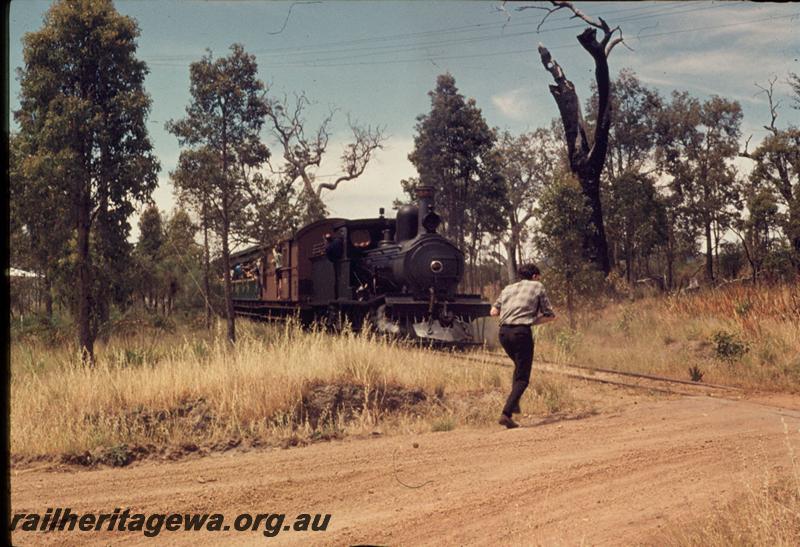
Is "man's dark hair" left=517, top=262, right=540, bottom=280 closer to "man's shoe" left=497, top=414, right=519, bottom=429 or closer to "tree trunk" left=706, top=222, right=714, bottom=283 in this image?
"man's shoe" left=497, top=414, right=519, bottom=429

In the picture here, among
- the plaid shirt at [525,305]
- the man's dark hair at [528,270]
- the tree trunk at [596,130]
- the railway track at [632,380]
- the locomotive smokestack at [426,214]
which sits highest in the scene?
the tree trunk at [596,130]

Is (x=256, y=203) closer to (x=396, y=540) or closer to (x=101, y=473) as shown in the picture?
(x=101, y=473)

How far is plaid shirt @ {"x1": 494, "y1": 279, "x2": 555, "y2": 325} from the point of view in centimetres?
806

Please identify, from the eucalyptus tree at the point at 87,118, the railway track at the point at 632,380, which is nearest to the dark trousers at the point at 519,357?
the railway track at the point at 632,380

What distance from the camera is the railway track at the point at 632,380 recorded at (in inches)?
404

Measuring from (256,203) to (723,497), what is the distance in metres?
17.6

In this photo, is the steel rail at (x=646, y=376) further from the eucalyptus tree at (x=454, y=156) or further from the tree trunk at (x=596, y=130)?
the eucalyptus tree at (x=454, y=156)

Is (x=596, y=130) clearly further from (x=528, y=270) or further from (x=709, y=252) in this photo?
(x=528, y=270)

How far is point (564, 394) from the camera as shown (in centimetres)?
965

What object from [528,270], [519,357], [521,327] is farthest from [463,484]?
[528,270]

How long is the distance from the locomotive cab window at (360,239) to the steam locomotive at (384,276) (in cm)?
3

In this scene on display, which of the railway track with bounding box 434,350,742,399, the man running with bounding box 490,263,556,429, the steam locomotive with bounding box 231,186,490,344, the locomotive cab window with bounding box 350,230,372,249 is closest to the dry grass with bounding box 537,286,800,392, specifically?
the railway track with bounding box 434,350,742,399

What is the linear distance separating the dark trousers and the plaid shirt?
11 centimetres

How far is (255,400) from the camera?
346 inches
